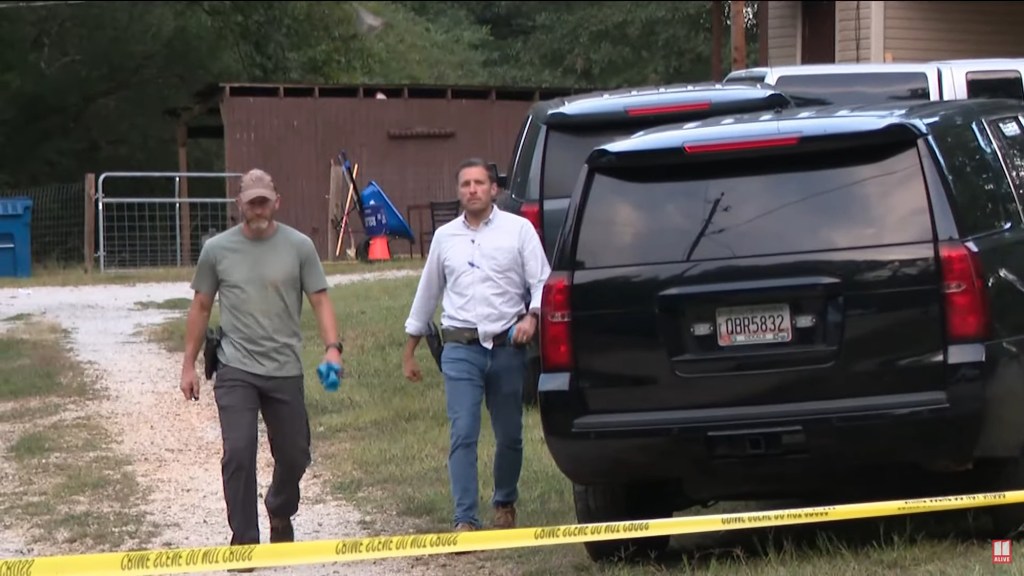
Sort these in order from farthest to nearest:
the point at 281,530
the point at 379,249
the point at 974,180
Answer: the point at 379,249, the point at 281,530, the point at 974,180

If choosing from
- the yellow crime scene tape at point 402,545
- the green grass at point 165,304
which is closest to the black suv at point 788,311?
the yellow crime scene tape at point 402,545

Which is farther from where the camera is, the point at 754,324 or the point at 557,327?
the point at 557,327

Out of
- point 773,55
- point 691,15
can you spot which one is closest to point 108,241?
point 773,55

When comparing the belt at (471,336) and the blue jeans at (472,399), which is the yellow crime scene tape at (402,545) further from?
the belt at (471,336)

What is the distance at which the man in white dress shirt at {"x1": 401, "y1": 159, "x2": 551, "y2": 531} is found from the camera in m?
7.45

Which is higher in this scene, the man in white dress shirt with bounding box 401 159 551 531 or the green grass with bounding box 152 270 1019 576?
the man in white dress shirt with bounding box 401 159 551 531

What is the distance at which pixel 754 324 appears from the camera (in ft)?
20.2

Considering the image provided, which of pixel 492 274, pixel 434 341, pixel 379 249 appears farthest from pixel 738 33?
pixel 492 274

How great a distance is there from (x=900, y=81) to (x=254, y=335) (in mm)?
7461

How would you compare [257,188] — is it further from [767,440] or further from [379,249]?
[379,249]

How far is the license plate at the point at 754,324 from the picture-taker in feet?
20.1

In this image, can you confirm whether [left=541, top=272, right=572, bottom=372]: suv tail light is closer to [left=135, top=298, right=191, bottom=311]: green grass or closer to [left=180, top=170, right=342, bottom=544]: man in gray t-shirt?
[left=180, top=170, right=342, bottom=544]: man in gray t-shirt

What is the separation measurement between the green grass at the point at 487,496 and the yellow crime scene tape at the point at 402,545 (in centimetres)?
19

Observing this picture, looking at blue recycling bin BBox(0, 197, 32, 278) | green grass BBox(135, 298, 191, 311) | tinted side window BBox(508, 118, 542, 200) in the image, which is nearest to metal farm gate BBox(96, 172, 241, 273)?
blue recycling bin BBox(0, 197, 32, 278)
